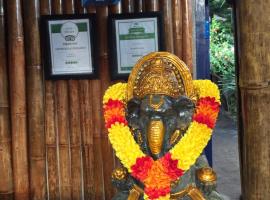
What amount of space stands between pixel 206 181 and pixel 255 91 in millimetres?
584

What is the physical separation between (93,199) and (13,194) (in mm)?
594

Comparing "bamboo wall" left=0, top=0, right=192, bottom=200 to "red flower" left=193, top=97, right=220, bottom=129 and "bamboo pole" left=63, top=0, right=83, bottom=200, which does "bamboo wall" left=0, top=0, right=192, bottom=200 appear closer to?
"bamboo pole" left=63, top=0, right=83, bottom=200

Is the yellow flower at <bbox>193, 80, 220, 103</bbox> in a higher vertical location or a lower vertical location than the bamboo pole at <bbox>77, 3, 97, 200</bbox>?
higher

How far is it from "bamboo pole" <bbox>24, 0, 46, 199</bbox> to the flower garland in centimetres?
114

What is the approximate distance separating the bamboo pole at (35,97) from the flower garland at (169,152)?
3.74ft

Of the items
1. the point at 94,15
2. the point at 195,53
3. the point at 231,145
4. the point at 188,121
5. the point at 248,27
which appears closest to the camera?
the point at 248,27

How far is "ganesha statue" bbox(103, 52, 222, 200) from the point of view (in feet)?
6.18

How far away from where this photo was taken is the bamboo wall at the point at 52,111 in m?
3.04

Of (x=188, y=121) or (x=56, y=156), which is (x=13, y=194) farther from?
(x=188, y=121)

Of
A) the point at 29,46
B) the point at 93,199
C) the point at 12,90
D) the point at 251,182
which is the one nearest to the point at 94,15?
the point at 29,46

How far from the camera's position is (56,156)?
10.4 ft

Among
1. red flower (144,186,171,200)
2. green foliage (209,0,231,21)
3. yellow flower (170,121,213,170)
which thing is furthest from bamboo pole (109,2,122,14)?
green foliage (209,0,231,21)

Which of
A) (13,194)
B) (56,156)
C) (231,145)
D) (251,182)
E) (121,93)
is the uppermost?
(121,93)

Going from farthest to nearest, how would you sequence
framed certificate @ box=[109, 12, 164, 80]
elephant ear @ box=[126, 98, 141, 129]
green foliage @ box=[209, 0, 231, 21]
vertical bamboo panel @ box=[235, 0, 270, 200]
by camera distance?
green foliage @ box=[209, 0, 231, 21], framed certificate @ box=[109, 12, 164, 80], elephant ear @ box=[126, 98, 141, 129], vertical bamboo panel @ box=[235, 0, 270, 200]
